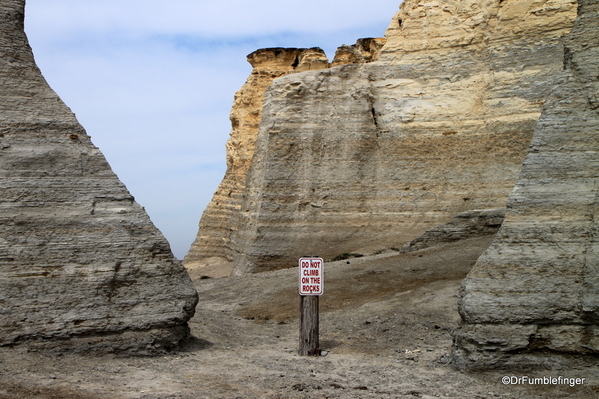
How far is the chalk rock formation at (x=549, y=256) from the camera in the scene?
818 centimetres

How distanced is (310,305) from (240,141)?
19602 mm

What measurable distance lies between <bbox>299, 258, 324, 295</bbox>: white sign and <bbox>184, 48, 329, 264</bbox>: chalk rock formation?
633 inches

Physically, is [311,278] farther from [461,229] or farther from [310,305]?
[461,229]

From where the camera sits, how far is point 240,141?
28.7 m

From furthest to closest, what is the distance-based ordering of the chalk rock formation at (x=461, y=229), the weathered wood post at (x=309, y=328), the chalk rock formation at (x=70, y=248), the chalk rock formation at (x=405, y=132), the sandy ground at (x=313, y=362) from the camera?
1. the chalk rock formation at (x=405, y=132)
2. the chalk rock formation at (x=461, y=229)
3. the weathered wood post at (x=309, y=328)
4. the chalk rock formation at (x=70, y=248)
5. the sandy ground at (x=313, y=362)

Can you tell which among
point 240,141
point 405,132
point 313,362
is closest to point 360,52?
point 240,141

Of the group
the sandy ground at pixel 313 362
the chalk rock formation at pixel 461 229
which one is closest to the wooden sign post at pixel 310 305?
the sandy ground at pixel 313 362

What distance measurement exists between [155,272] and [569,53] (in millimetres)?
6056

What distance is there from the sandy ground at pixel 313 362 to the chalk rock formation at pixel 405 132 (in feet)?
18.3

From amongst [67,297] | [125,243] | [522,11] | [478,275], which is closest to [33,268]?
[67,297]

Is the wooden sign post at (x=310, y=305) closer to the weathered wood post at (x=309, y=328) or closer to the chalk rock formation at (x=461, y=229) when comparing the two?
the weathered wood post at (x=309, y=328)

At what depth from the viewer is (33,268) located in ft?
28.5

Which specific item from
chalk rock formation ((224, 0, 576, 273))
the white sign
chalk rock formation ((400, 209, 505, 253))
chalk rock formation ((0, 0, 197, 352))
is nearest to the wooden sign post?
the white sign

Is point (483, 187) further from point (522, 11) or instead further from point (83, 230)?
point (83, 230)
